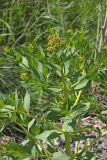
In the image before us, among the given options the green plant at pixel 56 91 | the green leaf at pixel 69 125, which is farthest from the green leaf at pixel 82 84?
the green leaf at pixel 69 125

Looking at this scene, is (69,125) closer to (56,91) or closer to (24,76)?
(56,91)

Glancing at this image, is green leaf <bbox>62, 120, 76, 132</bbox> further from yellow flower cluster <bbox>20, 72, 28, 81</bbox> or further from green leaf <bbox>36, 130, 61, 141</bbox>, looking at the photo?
yellow flower cluster <bbox>20, 72, 28, 81</bbox>

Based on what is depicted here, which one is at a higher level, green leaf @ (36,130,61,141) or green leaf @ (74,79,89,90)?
green leaf @ (74,79,89,90)

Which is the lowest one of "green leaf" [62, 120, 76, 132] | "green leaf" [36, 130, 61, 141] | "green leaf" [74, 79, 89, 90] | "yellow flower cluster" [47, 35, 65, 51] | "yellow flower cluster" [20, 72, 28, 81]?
"green leaf" [36, 130, 61, 141]

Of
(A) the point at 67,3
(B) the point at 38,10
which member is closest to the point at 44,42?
(B) the point at 38,10

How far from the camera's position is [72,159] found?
1663mm

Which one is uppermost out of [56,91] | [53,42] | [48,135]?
[53,42]

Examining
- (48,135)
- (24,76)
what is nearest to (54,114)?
(48,135)

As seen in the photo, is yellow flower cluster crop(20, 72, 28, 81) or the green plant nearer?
the green plant

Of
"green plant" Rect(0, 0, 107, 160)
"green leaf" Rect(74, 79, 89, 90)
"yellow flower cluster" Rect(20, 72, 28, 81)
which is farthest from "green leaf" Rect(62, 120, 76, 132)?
"yellow flower cluster" Rect(20, 72, 28, 81)

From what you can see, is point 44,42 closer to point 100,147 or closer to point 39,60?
point 100,147

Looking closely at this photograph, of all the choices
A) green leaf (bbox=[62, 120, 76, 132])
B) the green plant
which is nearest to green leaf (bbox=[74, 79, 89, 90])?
the green plant

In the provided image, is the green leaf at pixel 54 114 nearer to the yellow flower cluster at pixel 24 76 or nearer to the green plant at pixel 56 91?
the green plant at pixel 56 91

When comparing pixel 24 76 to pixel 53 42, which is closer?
pixel 53 42
